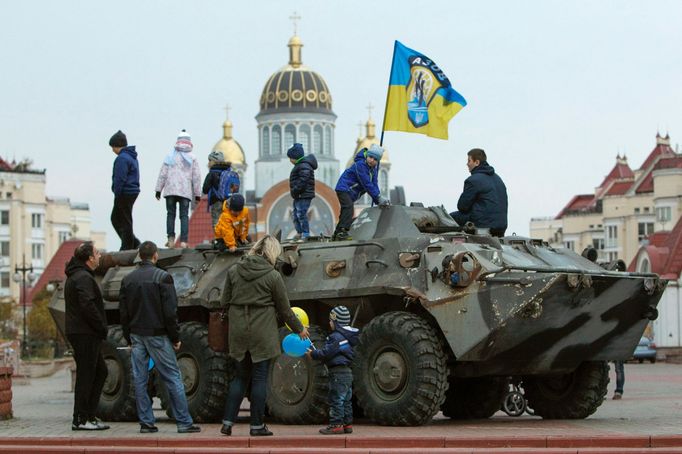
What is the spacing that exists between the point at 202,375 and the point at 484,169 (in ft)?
13.1

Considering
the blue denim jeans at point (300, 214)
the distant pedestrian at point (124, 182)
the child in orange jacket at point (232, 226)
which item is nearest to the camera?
the child in orange jacket at point (232, 226)

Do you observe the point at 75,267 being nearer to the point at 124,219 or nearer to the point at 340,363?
the point at 340,363

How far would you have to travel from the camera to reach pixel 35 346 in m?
75.0

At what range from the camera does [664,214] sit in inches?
4309

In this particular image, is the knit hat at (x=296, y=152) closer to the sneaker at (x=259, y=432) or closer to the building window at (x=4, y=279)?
the sneaker at (x=259, y=432)

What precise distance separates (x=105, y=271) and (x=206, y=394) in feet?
9.91

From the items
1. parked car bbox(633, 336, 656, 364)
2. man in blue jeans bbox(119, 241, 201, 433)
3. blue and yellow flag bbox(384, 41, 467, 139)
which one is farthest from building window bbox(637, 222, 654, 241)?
man in blue jeans bbox(119, 241, 201, 433)

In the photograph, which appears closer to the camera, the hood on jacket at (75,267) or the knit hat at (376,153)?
the hood on jacket at (75,267)

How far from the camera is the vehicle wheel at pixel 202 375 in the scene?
20438mm

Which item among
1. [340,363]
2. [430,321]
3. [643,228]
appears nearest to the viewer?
[340,363]

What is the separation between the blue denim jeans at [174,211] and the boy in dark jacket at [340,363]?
18.2ft

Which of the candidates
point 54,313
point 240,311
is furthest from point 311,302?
point 54,313

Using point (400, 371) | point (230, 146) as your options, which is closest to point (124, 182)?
point (400, 371)

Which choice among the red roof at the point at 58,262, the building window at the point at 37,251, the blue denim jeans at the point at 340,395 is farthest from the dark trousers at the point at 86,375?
the building window at the point at 37,251
